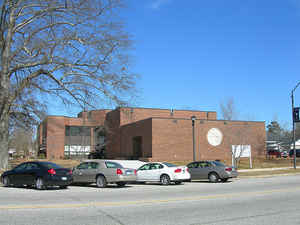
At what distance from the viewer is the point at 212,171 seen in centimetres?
2092

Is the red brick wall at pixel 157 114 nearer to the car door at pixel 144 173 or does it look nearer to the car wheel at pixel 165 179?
the car door at pixel 144 173

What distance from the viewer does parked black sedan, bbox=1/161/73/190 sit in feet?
49.7

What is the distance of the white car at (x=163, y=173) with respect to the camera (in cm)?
1889

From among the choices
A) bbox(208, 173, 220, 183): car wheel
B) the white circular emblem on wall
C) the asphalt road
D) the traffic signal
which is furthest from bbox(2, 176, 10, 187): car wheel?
the white circular emblem on wall

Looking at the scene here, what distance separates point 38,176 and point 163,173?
7.01 metres

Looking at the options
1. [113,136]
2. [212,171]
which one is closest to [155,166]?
[212,171]

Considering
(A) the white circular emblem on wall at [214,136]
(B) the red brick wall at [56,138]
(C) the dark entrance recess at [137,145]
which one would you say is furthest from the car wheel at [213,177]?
(B) the red brick wall at [56,138]

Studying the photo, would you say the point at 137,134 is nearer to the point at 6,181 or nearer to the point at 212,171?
the point at 212,171

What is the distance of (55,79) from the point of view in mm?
23500

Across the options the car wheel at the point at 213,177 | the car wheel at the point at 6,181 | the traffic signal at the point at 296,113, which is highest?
the traffic signal at the point at 296,113

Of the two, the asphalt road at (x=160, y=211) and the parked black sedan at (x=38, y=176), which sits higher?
the parked black sedan at (x=38, y=176)

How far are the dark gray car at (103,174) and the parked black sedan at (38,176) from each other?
1.52 m

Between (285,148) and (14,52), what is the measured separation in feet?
172

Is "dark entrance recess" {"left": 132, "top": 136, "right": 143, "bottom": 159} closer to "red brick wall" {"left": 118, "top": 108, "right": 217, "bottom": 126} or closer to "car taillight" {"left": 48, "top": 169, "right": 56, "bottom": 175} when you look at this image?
"red brick wall" {"left": 118, "top": 108, "right": 217, "bottom": 126}
